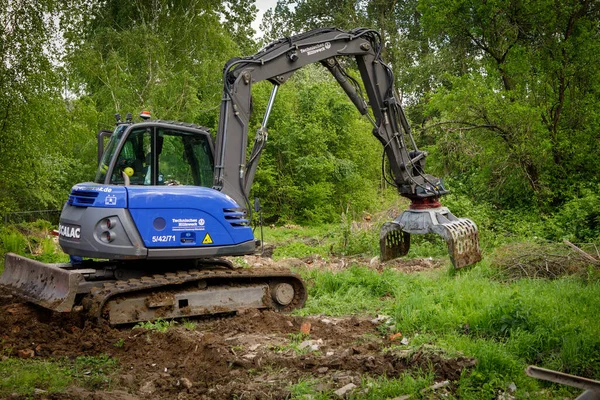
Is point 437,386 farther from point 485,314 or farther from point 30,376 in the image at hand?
point 30,376

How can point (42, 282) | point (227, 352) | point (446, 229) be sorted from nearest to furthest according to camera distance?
point (227, 352), point (42, 282), point (446, 229)

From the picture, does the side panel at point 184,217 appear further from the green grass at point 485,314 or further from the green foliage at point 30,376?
the green foliage at point 30,376

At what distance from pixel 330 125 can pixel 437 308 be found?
15.0 m

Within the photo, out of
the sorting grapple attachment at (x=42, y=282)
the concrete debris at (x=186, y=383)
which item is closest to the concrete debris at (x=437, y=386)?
the concrete debris at (x=186, y=383)

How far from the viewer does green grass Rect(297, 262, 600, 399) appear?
5.36 m

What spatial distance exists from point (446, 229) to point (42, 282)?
5.29 meters

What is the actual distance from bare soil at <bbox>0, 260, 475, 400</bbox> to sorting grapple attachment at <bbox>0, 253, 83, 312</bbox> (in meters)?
0.25

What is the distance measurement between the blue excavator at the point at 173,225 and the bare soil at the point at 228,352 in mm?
310

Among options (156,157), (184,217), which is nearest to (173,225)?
(184,217)

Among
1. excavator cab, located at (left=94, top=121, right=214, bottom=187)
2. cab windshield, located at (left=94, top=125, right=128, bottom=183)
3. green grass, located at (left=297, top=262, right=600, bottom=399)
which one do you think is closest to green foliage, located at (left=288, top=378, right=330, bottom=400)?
green grass, located at (left=297, top=262, right=600, bottom=399)

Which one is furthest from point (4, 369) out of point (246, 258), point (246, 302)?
point (246, 258)

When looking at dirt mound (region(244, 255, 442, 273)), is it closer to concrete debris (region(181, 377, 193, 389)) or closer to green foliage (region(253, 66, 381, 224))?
concrete debris (region(181, 377, 193, 389))

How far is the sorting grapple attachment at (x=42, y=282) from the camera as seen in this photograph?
6977mm

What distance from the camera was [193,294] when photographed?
754cm
